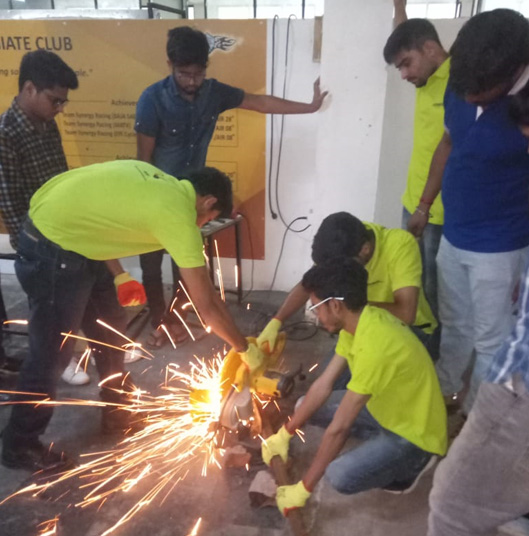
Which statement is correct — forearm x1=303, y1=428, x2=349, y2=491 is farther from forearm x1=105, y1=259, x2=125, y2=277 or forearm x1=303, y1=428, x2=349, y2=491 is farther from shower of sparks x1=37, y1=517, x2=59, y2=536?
forearm x1=105, y1=259, x2=125, y2=277

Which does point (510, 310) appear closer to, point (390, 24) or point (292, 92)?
point (390, 24)

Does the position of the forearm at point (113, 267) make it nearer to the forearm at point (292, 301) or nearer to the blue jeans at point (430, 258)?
the forearm at point (292, 301)

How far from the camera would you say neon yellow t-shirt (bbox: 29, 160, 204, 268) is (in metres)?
1.95

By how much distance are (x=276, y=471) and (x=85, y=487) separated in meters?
0.91

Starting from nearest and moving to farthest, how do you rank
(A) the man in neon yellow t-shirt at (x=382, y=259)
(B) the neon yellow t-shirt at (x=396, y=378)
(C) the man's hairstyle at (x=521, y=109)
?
(C) the man's hairstyle at (x=521, y=109), (B) the neon yellow t-shirt at (x=396, y=378), (A) the man in neon yellow t-shirt at (x=382, y=259)

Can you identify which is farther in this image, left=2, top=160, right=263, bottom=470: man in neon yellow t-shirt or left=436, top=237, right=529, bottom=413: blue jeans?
left=436, top=237, right=529, bottom=413: blue jeans

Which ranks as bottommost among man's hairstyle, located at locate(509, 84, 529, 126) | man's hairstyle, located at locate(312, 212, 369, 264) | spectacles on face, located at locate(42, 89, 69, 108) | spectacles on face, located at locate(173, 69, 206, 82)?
man's hairstyle, located at locate(312, 212, 369, 264)

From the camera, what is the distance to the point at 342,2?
10.7ft

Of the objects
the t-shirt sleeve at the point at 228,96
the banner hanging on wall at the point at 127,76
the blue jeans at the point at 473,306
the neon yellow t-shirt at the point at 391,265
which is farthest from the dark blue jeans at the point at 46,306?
the banner hanging on wall at the point at 127,76

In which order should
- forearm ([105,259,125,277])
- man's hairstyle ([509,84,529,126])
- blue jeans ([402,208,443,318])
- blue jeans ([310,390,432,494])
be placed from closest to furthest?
man's hairstyle ([509,84,529,126])
blue jeans ([310,390,432,494])
forearm ([105,259,125,277])
blue jeans ([402,208,443,318])

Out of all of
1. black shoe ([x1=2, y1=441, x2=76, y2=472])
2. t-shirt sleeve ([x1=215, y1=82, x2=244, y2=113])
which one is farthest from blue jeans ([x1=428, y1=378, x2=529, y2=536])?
t-shirt sleeve ([x1=215, y1=82, x2=244, y2=113])

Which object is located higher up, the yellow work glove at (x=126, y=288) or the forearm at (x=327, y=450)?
the yellow work glove at (x=126, y=288)

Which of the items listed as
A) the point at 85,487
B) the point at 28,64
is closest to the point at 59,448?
the point at 85,487

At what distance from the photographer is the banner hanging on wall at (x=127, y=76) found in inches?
152
